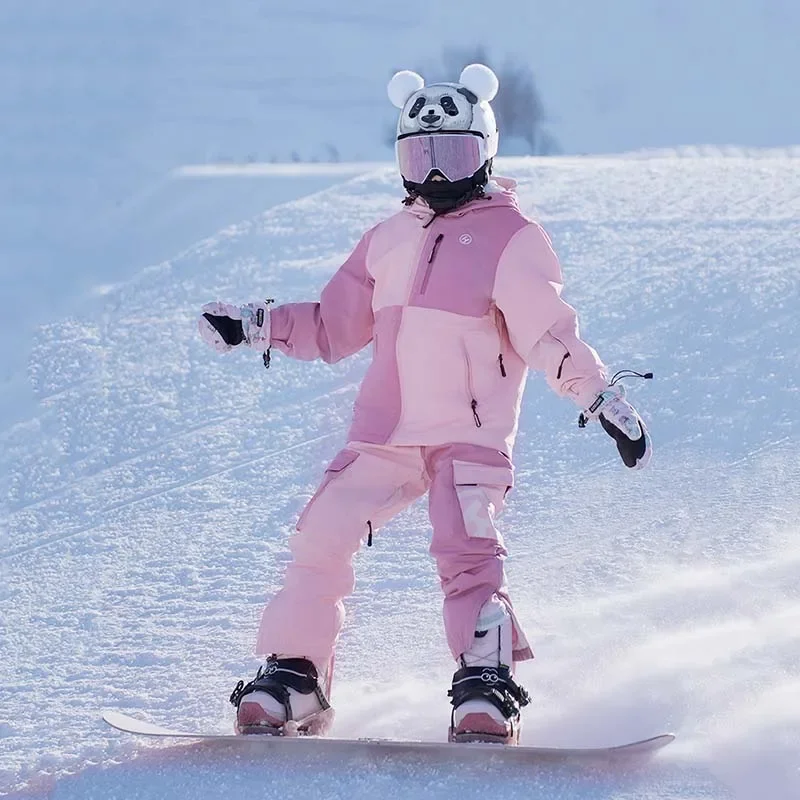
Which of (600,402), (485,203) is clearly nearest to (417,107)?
(485,203)

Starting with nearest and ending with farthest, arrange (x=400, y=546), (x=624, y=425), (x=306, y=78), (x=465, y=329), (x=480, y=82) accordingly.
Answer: (x=624, y=425) → (x=465, y=329) → (x=480, y=82) → (x=400, y=546) → (x=306, y=78)

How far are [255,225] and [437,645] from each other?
4239 millimetres

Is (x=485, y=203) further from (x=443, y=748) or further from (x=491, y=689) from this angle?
(x=443, y=748)

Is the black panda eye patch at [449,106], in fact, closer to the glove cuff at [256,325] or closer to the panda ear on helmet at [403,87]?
the panda ear on helmet at [403,87]

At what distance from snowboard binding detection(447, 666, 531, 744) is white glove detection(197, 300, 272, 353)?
80 cm

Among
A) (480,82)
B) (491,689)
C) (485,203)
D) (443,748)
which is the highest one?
(480,82)

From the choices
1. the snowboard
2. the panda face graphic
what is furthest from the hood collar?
the snowboard

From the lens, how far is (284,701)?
2508 millimetres

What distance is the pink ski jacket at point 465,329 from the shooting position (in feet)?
8.68

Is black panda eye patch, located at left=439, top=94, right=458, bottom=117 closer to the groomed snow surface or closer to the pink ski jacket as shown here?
the pink ski jacket

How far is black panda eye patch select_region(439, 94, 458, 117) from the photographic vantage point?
9.16 feet

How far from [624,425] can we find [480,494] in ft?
0.97

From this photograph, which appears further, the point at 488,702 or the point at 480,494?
the point at 480,494

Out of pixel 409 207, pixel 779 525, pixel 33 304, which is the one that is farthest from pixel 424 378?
pixel 33 304
